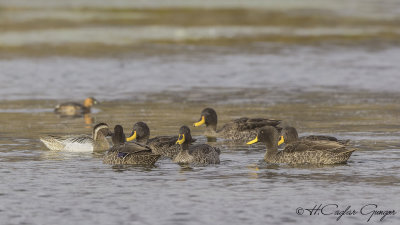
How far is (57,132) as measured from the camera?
20.2 metres

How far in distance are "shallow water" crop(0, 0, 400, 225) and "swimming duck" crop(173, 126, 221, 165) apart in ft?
0.99

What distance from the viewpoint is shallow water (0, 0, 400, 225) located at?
12430mm

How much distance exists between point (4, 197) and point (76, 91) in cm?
1562

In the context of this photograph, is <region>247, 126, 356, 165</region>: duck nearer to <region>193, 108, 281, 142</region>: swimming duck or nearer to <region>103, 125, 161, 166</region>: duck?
<region>103, 125, 161, 166</region>: duck

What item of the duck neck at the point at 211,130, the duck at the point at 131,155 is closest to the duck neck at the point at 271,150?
the duck at the point at 131,155

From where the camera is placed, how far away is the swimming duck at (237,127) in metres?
19.0

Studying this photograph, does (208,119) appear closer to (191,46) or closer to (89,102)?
(89,102)

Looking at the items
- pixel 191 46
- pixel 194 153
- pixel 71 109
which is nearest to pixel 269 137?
pixel 194 153

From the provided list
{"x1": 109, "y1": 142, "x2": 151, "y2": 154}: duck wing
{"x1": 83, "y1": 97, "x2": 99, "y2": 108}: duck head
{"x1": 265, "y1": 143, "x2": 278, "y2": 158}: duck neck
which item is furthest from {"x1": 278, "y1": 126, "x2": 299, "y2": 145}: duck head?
{"x1": 83, "y1": 97, "x2": 99, "y2": 108}: duck head

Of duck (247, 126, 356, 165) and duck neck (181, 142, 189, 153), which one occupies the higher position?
duck neck (181, 142, 189, 153)

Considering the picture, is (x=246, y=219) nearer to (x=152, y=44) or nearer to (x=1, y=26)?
(x=152, y=44)

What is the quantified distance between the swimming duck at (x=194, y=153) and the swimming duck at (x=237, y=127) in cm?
288

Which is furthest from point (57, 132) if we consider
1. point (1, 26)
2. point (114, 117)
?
point (1, 26)

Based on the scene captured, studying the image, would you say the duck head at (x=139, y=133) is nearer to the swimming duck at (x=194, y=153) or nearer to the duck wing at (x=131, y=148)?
the swimming duck at (x=194, y=153)
